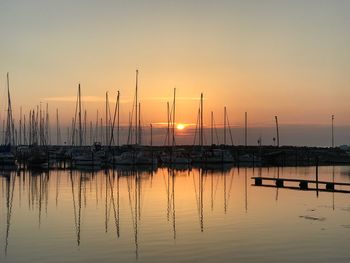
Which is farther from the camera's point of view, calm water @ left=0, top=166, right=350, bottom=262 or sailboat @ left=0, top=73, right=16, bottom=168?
sailboat @ left=0, top=73, right=16, bottom=168

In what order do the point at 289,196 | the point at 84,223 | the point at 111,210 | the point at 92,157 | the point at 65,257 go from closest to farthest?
the point at 65,257 < the point at 84,223 < the point at 111,210 < the point at 289,196 < the point at 92,157

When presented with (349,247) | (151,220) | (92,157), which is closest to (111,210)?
(151,220)

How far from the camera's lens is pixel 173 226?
2694 centimetres

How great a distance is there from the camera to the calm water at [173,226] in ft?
67.1

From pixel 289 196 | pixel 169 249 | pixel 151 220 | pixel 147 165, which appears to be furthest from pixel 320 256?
pixel 147 165

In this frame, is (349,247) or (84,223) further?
(84,223)

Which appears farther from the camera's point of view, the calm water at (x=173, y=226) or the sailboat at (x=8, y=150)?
the sailboat at (x=8, y=150)

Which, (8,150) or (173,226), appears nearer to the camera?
(173,226)

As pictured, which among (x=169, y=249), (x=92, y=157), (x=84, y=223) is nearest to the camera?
(x=169, y=249)

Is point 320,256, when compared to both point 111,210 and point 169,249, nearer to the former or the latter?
point 169,249

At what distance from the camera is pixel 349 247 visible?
71.1 ft

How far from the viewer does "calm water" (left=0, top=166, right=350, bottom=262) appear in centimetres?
2044

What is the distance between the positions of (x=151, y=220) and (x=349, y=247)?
1174cm

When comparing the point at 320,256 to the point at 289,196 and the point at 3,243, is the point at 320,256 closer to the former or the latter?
the point at 3,243
